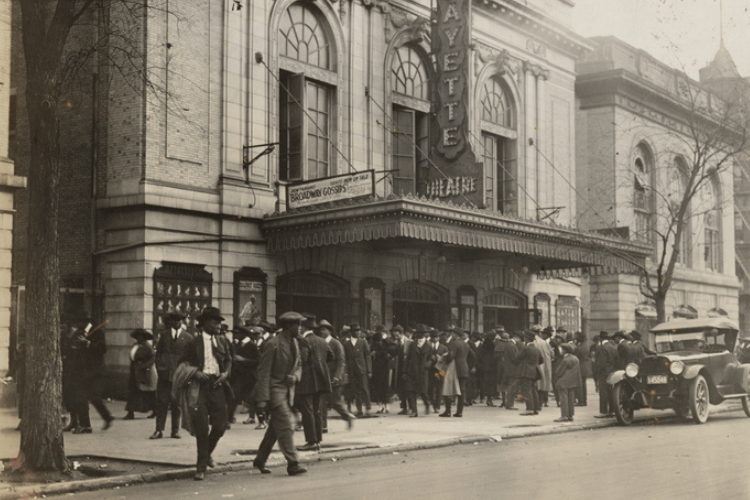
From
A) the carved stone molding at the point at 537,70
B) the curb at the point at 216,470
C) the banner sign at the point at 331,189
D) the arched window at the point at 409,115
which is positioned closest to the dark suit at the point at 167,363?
the curb at the point at 216,470

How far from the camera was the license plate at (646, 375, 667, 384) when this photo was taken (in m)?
17.1

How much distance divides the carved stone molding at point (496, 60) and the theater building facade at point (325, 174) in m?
0.07

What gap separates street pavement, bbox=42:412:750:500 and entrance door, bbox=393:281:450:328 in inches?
477

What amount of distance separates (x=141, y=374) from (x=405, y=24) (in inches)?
595

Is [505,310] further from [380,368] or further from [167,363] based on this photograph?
[167,363]

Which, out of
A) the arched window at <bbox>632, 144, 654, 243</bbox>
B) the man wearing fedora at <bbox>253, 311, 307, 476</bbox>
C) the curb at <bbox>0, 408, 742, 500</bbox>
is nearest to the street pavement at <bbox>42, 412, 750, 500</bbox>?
the curb at <bbox>0, 408, 742, 500</bbox>

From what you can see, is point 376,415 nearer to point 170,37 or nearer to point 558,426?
point 558,426

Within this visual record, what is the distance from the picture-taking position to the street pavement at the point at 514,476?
9.07m

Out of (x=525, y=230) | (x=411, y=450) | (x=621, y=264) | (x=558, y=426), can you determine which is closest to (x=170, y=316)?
(x=411, y=450)

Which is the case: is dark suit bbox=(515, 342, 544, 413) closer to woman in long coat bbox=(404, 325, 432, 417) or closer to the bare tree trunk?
woman in long coat bbox=(404, 325, 432, 417)

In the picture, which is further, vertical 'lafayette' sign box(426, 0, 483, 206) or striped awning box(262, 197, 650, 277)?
vertical 'lafayette' sign box(426, 0, 483, 206)

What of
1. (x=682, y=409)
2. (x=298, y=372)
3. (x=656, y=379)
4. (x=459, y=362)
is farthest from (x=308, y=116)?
(x=298, y=372)

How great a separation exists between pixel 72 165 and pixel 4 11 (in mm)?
4046

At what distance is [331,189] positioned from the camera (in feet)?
68.5
